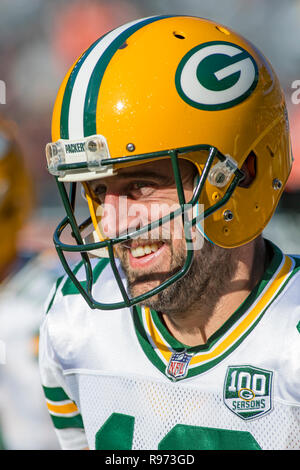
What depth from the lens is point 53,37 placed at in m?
5.06

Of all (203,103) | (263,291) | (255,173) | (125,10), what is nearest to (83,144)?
(203,103)

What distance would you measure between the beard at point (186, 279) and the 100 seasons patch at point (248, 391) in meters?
0.18

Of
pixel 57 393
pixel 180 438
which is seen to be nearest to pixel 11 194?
pixel 57 393

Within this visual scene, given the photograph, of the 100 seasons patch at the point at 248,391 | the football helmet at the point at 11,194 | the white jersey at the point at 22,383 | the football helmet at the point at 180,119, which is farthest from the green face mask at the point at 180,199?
the football helmet at the point at 11,194

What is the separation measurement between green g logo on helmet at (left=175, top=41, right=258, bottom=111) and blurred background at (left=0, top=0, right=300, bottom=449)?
126 cm

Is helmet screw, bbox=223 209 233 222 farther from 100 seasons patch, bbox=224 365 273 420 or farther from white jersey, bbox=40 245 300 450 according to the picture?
100 seasons patch, bbox=224 365 273 420

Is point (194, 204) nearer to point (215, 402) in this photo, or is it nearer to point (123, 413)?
point (215, 402)

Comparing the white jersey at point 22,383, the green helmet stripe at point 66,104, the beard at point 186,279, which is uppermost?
the green helmet stripe at point 66,104

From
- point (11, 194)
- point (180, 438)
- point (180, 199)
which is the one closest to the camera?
point (180, 199)

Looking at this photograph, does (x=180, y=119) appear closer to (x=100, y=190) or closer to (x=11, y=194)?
(x=100, y=190)

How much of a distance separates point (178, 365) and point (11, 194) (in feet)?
5.15

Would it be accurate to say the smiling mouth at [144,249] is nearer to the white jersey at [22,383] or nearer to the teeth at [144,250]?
the teeth at [144,250]

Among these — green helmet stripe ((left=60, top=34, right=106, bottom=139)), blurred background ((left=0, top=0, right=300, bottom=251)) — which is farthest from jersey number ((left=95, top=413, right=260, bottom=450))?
blurred background ((left=0, top=0, right=300, bottom=251))

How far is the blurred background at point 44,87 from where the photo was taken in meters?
2.27
